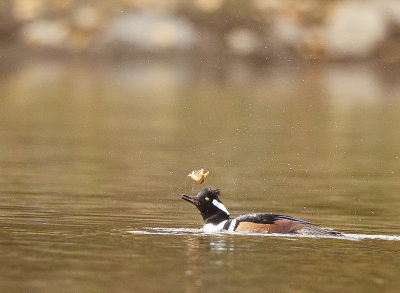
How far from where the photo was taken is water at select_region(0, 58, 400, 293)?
1529 cm

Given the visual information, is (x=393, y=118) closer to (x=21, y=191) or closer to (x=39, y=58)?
(x=21, y=191)

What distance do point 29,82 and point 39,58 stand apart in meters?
23.9

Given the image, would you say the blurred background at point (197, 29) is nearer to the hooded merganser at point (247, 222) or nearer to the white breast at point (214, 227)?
the hooded merganser at point (247, 222)

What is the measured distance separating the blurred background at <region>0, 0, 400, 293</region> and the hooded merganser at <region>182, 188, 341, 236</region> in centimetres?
29

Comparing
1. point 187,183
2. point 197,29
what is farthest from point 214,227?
point 197,29

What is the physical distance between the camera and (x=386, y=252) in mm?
16828

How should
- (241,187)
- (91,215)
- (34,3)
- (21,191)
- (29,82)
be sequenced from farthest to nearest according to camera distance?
1. (34,3)
2. (29,82)
3. (241,187)
4. (21,191)
5. (91,215)

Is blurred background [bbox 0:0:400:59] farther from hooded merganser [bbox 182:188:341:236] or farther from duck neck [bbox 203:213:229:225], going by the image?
duck neck [bbox 203:213:229:225]

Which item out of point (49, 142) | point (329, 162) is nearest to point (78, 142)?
point (49, 142)

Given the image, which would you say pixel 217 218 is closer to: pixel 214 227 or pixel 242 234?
pixel 214 227

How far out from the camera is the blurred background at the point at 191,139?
51.9ft

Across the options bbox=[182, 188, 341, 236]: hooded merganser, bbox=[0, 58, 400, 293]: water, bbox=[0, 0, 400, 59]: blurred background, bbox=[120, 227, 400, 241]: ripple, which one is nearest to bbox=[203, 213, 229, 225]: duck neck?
bbox=[182, 188, 341, 236]: hooded merganser

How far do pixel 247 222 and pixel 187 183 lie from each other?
8.46 m

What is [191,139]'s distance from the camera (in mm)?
36875
